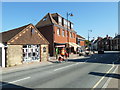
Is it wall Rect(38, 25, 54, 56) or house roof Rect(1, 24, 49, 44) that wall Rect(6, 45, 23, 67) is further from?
wall Rect(38, 25, 54, 56)

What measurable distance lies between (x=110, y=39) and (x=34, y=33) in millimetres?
75777

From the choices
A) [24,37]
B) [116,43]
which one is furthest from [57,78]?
[116,43]

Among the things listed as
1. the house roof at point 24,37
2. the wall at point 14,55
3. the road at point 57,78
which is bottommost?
the road at point 57,78

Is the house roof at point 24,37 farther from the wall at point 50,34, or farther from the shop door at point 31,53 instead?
the wall at point 50,34

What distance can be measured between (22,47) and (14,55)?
188cm

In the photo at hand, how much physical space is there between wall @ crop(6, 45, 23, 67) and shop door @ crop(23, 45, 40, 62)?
3.68ft

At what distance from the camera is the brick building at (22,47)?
1748cm

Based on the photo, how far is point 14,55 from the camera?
18.3m

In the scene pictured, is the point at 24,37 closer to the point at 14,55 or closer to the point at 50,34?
the point at 14,55

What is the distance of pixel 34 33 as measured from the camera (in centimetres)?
2227

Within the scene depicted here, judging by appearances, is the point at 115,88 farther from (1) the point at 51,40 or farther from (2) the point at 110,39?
(2) the point at 110,39

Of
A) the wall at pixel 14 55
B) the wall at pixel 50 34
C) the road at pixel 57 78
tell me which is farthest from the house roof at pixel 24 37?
the road at pixel 57 78

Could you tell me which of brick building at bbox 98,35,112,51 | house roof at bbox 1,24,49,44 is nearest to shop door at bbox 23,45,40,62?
house roof at bbox 1,24,49,44

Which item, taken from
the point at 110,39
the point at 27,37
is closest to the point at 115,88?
the point at 27,37
